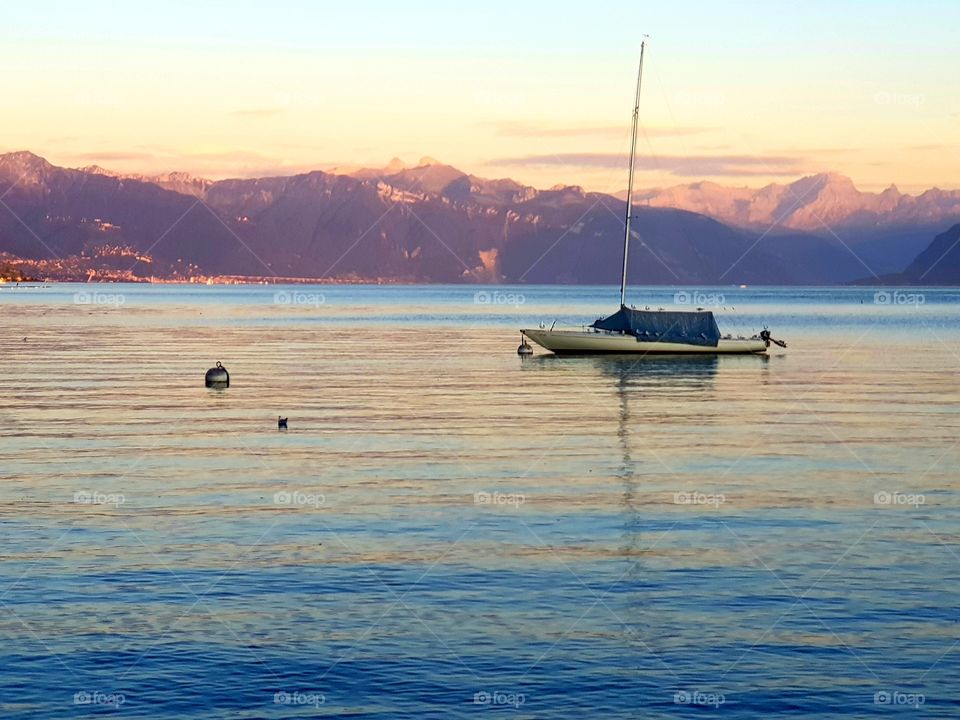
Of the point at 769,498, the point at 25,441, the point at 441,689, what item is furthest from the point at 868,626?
the point at 25,441

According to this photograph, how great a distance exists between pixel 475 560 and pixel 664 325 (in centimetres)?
8405

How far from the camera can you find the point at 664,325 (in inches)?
4471

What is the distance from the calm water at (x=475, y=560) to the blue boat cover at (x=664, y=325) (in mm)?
44197

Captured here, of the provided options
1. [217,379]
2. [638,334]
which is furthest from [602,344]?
[217,379]

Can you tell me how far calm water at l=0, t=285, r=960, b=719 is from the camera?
22688mm

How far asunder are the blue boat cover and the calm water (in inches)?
1740

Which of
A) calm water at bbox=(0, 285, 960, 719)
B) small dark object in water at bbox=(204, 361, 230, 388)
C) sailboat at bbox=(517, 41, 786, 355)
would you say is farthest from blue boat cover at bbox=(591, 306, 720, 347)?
calm water at bbox=(0, 285, 960, 719)

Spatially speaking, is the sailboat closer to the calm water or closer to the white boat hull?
the white boat hull

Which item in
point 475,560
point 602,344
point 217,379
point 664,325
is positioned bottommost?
point 217,379

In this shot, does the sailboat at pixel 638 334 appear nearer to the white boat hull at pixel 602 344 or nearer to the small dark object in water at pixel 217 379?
the white boat hull at pixel 602 344

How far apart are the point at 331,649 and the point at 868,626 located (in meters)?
10.6

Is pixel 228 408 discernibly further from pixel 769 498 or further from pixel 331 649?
pixel 331 649

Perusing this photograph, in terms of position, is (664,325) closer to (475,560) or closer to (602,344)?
(602,344)

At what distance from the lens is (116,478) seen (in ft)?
140
